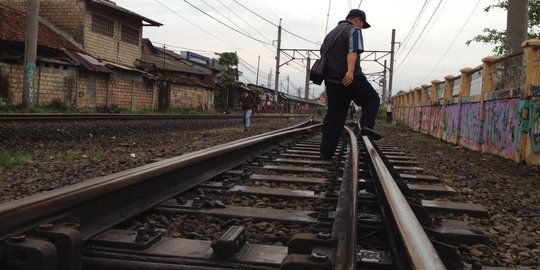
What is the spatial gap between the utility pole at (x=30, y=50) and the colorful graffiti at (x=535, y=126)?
15885 millimetres

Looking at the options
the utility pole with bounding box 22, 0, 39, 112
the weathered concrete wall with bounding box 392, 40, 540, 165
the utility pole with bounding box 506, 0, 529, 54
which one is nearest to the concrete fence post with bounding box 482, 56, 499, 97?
the weathered concrete wall with bounding box 392, 40, 540, 165

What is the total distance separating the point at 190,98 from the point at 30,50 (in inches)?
741

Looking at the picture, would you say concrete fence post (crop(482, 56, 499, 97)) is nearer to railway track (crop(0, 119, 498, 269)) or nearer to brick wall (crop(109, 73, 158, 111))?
railway track (crop(0, 119, 498, 269))

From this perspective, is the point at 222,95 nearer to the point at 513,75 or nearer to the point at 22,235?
the point at 513,75

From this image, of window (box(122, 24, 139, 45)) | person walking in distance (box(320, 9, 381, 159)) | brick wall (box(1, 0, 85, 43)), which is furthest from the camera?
window (box(122, 24, 139, 45))

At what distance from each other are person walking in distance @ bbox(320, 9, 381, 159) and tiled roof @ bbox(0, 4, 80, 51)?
1868 centimetres

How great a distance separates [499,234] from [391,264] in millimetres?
1251

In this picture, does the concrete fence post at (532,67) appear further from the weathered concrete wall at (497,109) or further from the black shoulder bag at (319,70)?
the black shoulder bag at (319,70)

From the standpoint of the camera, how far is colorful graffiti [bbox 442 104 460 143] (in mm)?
12511

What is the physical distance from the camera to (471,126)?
10.9 meters

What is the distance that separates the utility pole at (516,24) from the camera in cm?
1205

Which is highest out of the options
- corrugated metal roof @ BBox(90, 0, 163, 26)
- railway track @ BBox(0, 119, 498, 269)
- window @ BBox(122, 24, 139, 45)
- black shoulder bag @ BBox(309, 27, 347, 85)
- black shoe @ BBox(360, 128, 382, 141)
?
corrugated metal roof @ BBox(90, 0, 163, 26)

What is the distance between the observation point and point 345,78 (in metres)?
5.10

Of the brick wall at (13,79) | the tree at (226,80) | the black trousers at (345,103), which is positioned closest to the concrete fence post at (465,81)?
the black trousers at (345,103)
